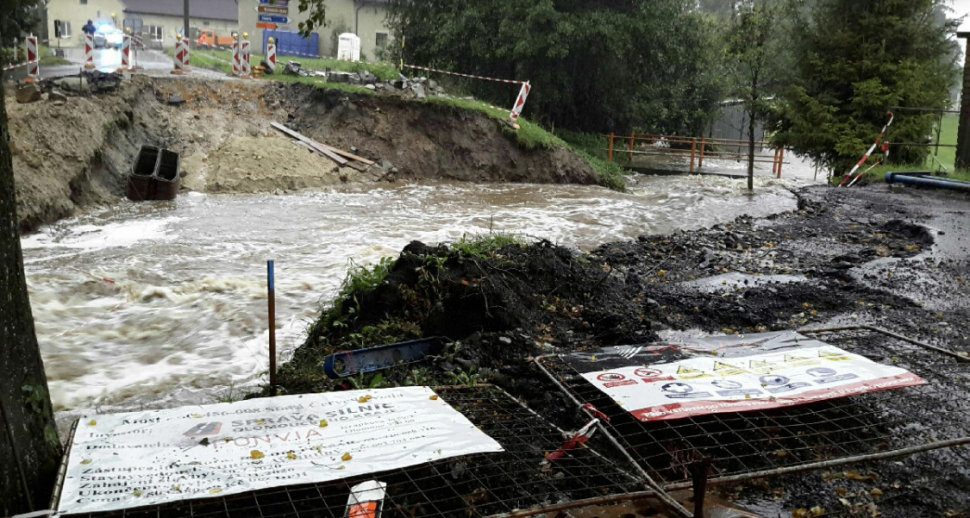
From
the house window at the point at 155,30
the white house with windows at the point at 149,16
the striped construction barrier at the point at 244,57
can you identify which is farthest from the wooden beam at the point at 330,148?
the house window at the point at 155,30

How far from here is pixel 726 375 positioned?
4.77 m

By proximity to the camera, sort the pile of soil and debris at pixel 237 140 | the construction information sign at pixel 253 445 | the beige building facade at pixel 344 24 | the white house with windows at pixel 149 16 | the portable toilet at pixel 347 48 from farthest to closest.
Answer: the white house with windows at pixel 149 16
the beige building facade at pixel 344 24
the portable toilet at pixel 347 48
the pile of soil and debris at pixel 237 140
the construction information sign at pixel 253 445

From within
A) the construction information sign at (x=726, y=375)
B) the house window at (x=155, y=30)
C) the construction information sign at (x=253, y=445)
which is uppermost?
the house window at (x=155, y=30)

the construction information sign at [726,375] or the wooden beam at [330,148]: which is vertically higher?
the wooden beam at [330,148]

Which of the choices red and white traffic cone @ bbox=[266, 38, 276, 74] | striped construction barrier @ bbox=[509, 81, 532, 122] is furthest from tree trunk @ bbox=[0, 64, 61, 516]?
red and white traffic cone @ bbox=[266, 38, 276, 74]

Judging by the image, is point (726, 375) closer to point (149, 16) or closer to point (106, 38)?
point (106, 38)

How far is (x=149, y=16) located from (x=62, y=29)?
8770 mm

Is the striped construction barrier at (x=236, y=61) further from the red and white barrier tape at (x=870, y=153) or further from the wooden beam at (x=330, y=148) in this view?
the red and white barrier tape at (x=870, y=153)

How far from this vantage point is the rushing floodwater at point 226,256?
7223 mm

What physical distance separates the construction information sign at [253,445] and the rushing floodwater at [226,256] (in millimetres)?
2439

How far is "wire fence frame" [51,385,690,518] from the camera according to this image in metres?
3.36

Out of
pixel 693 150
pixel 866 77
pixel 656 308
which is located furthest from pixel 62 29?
pixel 656 308

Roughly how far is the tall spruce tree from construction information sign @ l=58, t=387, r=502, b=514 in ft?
68.9

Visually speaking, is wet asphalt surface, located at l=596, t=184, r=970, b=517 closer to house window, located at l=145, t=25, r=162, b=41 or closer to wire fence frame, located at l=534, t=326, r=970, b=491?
wire fence frame, located at l=534, t=326, r=970, b=491
